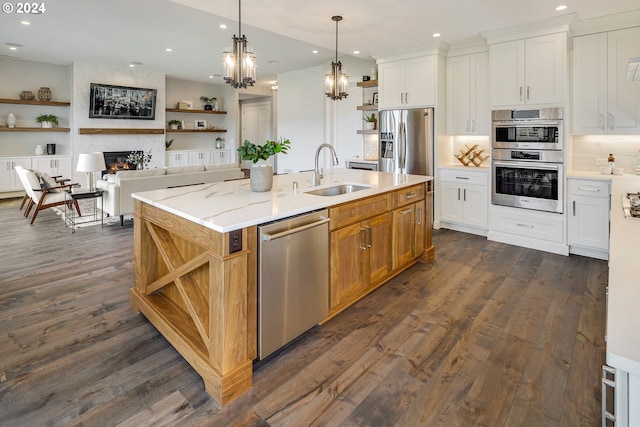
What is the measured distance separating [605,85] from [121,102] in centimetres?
929

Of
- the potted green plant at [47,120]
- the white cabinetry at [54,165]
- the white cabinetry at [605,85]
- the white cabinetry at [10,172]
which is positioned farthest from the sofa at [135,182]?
the white cabinetry at [605,85]

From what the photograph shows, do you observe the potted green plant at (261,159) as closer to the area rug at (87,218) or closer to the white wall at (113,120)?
the area rug at (87,218)

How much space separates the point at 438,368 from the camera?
2152mm

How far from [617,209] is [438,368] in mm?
1560

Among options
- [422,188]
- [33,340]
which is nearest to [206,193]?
[33,340]

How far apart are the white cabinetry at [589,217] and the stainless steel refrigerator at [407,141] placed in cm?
182

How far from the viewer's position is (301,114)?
8.19m

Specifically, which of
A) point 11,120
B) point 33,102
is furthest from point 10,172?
point 33,102

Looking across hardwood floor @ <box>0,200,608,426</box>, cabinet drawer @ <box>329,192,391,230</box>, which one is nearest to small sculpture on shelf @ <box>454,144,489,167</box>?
hardwood floor @ <box>0,200,608,426</box>

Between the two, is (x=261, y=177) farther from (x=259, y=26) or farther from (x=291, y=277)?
(x=259, y=26)

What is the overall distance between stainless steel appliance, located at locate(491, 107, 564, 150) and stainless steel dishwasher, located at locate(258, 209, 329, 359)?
325 centimetres

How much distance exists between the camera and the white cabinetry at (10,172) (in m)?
7.66

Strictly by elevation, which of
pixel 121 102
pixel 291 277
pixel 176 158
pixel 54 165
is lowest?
pixel 291 277

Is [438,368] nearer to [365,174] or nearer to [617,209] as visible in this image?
[617,209]
